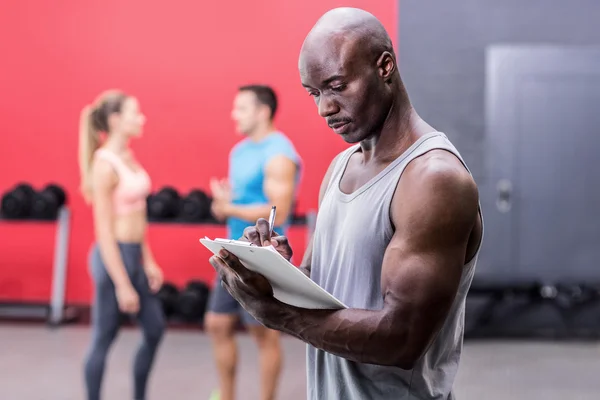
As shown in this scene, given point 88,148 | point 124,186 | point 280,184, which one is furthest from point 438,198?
point 88,148

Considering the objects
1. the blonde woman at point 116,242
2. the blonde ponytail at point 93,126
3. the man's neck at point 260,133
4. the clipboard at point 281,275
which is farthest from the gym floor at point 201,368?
the clipboard at point 281,275

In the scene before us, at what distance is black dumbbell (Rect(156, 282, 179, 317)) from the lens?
18.4ft

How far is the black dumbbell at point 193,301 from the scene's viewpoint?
218 inches

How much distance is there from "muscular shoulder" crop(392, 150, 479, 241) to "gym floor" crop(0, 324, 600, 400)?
3.08 meters

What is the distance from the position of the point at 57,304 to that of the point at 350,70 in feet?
16.4

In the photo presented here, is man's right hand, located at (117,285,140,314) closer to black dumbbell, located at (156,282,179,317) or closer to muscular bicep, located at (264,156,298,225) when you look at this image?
muscular bicep, located at (264,156,298,225)

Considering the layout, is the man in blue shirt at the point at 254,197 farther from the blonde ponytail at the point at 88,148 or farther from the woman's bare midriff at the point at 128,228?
the blonde ponytail at the point at 88,148

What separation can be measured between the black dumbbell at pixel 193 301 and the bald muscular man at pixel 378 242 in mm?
4216

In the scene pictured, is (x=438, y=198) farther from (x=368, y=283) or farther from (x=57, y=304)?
(x=57, y=304)

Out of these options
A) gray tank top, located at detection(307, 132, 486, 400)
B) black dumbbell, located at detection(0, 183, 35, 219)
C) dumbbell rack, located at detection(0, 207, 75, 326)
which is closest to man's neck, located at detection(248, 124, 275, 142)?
gray tank top, located at detection(307, 132, 486, 400)

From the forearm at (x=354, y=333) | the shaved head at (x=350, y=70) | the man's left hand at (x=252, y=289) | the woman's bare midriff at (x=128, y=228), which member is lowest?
the woman's bare midriff at (x=128, y=228)

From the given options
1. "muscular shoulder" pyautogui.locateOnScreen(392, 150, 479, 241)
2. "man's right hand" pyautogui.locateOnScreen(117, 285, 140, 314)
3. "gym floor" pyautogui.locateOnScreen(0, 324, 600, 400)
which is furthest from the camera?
"gym floor" pyautogui.locateOnScreen(0, 324, 600, 400)

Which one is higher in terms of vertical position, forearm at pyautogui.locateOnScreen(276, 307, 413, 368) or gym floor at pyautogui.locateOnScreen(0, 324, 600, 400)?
forearm at pyautogui.locateOnScreen(276, 307, 413, 368)

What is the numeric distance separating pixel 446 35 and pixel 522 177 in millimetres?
→ 1128
